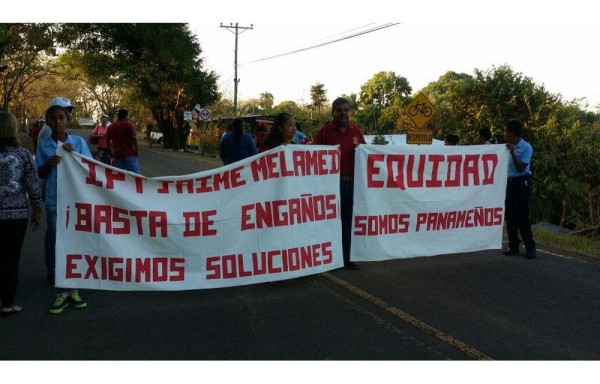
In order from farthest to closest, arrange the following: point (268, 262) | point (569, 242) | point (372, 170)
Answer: point (569, 242) → point (372, 170) → point (268, 262)

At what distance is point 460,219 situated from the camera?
238 inches

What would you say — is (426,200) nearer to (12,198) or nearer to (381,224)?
(381,224)

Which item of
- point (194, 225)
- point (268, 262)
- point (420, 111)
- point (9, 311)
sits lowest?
point (9, 311)

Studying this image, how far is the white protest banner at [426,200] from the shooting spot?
5.59 metres

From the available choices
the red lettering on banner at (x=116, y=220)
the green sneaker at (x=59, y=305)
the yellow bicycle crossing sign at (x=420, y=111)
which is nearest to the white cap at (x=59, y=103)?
the red lettering on banner at (x=116, y=220)

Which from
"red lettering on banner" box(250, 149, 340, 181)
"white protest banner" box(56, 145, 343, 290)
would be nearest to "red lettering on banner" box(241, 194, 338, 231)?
"white protest banner" box(56, 145, 343, 290)

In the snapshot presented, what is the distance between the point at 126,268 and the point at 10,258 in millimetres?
1009

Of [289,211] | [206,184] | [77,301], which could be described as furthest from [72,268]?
[289,211]

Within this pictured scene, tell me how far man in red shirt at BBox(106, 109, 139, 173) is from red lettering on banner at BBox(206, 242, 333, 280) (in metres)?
5.67

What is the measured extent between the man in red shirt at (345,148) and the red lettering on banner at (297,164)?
0.76 ft

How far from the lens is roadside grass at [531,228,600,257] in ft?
23.7

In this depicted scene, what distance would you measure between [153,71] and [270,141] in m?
33.6

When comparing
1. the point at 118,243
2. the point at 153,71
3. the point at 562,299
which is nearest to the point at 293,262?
the point at 118,243

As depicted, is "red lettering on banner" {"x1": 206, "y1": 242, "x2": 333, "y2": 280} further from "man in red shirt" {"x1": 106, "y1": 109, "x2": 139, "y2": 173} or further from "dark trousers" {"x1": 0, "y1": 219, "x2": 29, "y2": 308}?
"man in red shirt" {"x1": 106, "y1": 109, "x2": 139, "y2": 173}
